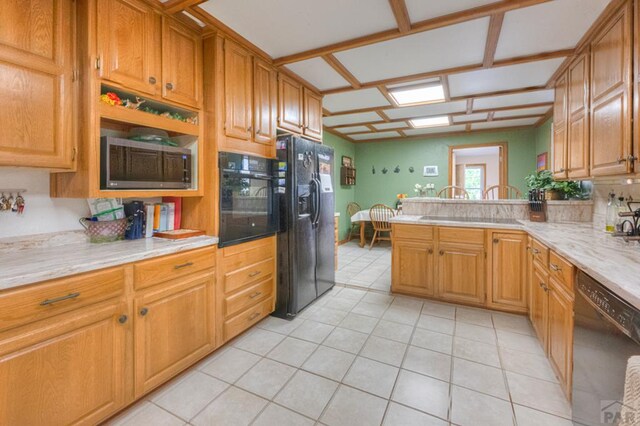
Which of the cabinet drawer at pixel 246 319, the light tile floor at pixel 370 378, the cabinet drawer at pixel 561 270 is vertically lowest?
the light tile floor at pixel 370 378

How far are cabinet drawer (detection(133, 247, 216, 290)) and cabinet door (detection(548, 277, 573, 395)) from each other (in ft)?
7.03

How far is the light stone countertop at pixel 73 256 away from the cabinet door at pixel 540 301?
90.4 inches

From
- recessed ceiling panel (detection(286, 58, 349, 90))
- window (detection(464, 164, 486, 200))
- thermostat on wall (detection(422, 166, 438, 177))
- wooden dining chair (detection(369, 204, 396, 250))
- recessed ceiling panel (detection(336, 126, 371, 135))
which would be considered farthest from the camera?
window (detection(464, 164, 486, 200))

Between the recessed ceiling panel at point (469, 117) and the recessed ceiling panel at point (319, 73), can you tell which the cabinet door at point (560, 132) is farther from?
the recessed ceiling panel at point (319, 73)

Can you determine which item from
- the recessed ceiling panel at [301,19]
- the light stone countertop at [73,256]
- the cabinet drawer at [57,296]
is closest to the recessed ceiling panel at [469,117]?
the recessed ceiling panel at [301,19]

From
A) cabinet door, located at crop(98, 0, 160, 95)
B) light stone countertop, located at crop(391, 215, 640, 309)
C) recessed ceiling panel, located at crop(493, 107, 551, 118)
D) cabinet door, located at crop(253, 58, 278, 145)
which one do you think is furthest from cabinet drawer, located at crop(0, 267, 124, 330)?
recessed ceiling panel, located at crop(493, 107, 551, 118)

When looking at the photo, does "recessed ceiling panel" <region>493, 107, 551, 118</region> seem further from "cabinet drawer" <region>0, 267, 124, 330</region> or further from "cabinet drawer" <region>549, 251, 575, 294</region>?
"cabinet drawer" <region>0, 267, 124, 330</region>

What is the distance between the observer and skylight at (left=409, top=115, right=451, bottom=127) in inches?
186

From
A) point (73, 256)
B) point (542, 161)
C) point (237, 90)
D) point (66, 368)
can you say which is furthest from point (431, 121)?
point (66, 368)

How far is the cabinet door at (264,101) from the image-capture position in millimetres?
2490

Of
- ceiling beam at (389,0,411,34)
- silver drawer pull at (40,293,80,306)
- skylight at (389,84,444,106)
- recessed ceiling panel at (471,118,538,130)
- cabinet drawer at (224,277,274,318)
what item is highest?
recessed ceiling panel at (471,118,538,130)

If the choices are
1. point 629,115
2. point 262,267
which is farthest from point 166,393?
point 629,115

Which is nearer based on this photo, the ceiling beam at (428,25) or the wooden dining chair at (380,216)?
the ceiling beam at (428,25)

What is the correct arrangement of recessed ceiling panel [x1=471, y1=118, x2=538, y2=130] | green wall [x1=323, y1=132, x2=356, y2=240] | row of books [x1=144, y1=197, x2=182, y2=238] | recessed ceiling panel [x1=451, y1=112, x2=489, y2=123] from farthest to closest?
green wall [x1=323, y1=132, x2=356, y2=240] → recessed ceiling panel [x1=471, y1=118, x2=538, y2=130] → recessed ceiling panel [x1=451, y1=112, x2=489, y2=123] → row of books [x1=144, y1=197, x2=182, y2=238]
